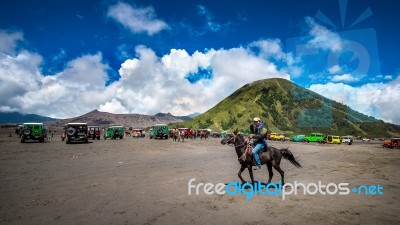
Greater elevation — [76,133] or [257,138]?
[257,138]

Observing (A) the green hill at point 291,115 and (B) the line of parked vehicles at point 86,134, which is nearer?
(B) the line of parked vehicles at point 86,134

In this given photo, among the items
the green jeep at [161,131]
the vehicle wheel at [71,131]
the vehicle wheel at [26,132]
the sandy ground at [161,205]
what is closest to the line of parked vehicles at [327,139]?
the green jeep at [161,131]

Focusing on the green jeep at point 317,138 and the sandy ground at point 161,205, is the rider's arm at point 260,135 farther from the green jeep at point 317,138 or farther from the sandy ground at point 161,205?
the green jeep at point 317,138

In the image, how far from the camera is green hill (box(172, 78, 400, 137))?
465ft

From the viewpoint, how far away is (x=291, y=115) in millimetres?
151375

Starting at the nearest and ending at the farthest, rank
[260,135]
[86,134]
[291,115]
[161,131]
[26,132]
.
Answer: [260,135], [26,132], [86,134], [161,131], [291,115]

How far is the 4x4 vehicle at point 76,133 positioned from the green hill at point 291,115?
94.4 metres

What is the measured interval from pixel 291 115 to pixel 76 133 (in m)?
131

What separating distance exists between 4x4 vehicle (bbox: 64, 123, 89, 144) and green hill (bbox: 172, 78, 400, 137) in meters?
94.4

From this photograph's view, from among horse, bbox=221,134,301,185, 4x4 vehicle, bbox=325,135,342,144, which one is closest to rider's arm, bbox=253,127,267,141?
horse, bbox=221,134,301,185

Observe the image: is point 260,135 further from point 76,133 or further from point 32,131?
point 32,131

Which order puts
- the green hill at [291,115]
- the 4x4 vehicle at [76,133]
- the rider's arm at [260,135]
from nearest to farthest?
1. the rider's arm at [260,135]
2. the 4x4 vehicle at [76,133]
3. the green hill at [291,115]

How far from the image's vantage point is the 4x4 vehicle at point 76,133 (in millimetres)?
40500

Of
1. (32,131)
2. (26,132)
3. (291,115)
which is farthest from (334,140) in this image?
(291,115)
